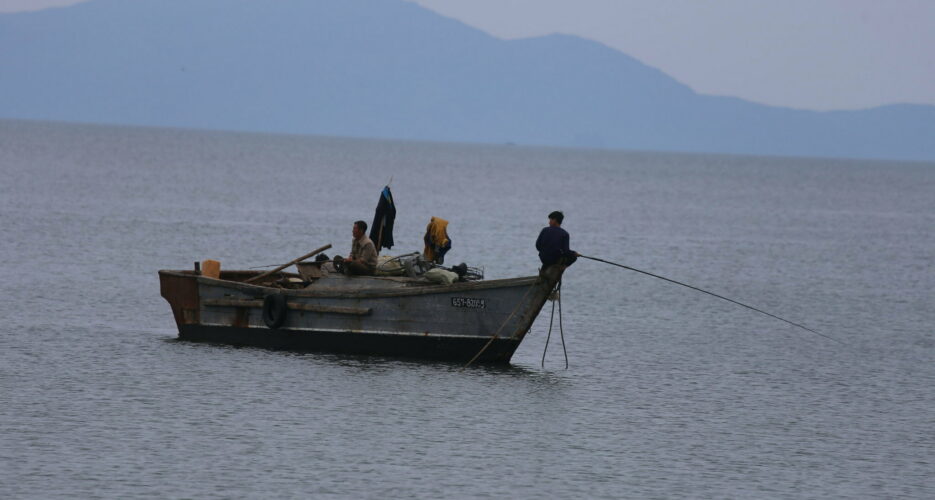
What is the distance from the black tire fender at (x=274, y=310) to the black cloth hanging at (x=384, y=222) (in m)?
2.26

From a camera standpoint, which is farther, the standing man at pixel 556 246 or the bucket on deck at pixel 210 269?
the bucket on deck at pixel 210 269

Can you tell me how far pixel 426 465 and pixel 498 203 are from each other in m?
83.3

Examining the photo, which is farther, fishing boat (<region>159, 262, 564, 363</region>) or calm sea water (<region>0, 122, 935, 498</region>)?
fishing boat (<region>159, 262, 564, 363</region>)

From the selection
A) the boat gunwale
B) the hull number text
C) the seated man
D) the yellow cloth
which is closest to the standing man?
the boat gunwale

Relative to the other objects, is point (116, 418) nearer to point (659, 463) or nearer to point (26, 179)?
point (659, 463)

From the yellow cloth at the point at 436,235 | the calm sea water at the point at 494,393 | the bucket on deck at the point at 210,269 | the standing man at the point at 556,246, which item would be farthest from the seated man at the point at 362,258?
the standing man at the point at 556,246

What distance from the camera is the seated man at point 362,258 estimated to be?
26.3 m

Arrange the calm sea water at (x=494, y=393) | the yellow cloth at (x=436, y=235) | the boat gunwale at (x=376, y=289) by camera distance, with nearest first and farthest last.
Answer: the calm sea water at (x=494, y=393), the boat gunwale at (x=376, y=289), the yellow cloth at (x=436, y=235)

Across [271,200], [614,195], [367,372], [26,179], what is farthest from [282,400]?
[614,195]

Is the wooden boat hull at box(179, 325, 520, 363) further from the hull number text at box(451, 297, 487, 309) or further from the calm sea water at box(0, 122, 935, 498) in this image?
the hull number text at box(451, 297, 487, 309)

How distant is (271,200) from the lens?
→ 3479 inches

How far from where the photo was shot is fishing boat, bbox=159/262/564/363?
81.9 ft

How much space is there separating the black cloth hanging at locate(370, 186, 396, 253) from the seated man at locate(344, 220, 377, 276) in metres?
1.01

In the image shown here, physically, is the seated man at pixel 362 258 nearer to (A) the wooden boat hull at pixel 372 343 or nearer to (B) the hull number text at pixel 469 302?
(A) the wooden boat hull at pixel 372 343
